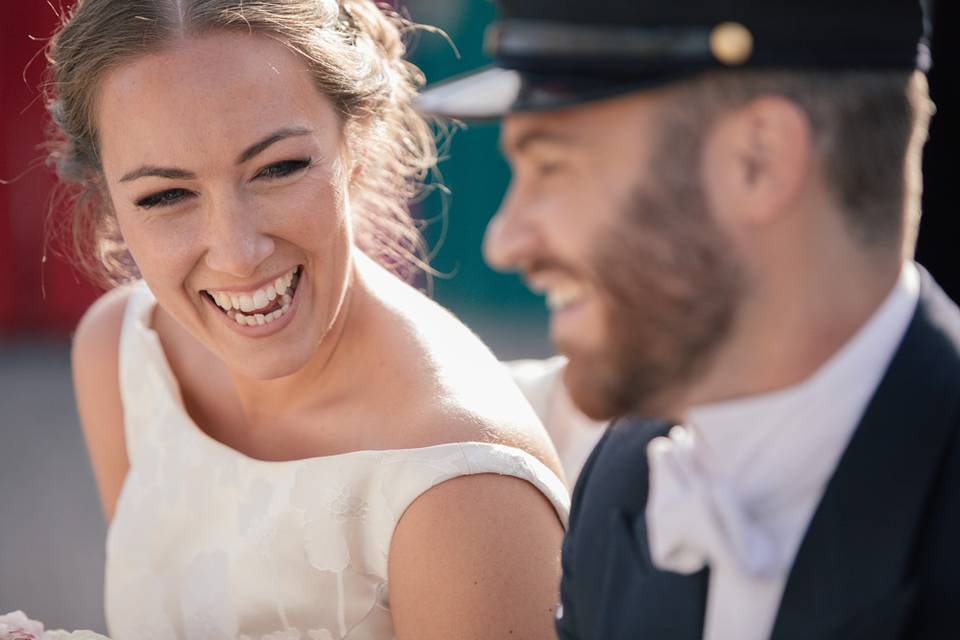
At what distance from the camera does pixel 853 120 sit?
1.37 meters

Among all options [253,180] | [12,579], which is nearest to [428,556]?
[253,180]

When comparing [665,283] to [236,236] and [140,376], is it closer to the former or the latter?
[236,236]

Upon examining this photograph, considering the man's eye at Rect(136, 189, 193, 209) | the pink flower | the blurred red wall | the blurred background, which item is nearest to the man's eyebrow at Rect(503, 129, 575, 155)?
the man's eye at Rect(136, 189, 193, 209)

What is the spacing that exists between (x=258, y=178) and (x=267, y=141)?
71 mm

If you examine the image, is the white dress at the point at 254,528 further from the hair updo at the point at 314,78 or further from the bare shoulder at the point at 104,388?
the hair updo at the point at 314,78

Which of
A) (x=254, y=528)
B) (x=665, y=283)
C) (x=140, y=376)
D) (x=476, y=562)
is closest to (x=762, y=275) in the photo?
(x=665, y=283)

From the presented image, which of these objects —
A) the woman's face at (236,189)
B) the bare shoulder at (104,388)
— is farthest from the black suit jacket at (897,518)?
the bare shoulder at (104,388)

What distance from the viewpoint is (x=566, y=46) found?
55.8 inches

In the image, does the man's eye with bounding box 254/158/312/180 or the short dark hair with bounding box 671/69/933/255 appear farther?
the man's eye with bounding box 254/158/312/180

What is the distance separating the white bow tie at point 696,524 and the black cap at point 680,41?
46cm

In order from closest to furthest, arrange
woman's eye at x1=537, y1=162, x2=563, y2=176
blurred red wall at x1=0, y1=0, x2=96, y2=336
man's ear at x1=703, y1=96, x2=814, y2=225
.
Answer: man's ear at x1=703, y1=96, x2=814, y2=225, woman's eye at x1=537, y1=162, x2=563, y2=176, blurred red wall at x1=0, y1=0, x2=96, y2=336

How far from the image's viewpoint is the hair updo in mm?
2225

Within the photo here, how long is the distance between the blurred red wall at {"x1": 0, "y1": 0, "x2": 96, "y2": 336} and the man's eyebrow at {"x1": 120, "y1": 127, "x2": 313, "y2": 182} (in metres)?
5.55

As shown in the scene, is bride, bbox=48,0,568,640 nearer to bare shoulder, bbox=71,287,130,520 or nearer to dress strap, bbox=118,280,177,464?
dress strap, bbox=118,280,177,464
